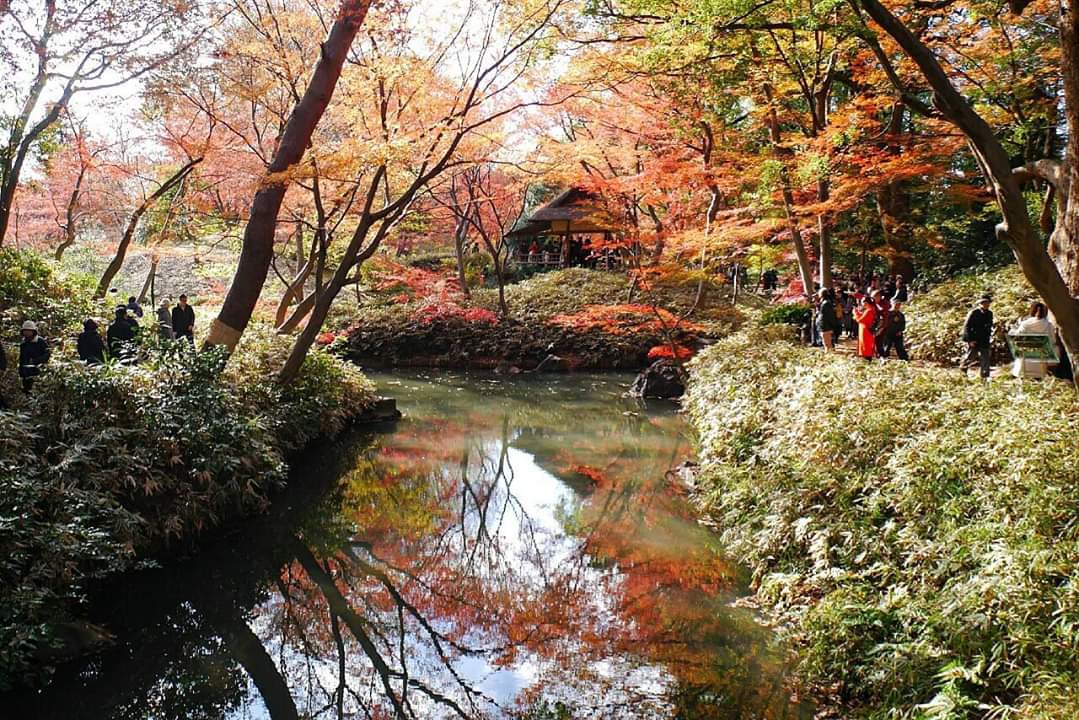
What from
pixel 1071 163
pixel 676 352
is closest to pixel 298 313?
pixel 676 352

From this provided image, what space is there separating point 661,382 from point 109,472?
12983 millimetres

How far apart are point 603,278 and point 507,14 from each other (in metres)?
16.2

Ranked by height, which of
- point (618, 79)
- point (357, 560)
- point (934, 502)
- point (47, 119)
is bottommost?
point (357, 560)

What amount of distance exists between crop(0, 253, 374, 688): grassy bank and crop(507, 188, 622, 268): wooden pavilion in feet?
65.7

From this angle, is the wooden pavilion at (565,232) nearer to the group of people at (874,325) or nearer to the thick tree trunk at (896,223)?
the thick tree trunk at (896,223)

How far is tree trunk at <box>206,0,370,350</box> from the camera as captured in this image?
378 inches

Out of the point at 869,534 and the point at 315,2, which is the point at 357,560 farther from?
the point at 315,2

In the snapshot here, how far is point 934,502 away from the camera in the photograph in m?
4.86

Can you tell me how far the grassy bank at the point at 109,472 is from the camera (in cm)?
499

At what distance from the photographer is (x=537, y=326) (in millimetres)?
23484

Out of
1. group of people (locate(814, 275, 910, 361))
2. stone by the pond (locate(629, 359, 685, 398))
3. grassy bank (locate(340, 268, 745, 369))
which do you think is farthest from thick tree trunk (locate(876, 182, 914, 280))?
group of people (locate(814, 275, 910, 361))

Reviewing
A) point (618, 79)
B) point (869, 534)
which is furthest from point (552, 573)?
point (618, 79)

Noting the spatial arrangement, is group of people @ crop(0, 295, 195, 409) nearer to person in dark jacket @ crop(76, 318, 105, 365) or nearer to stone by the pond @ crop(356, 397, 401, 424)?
person in dark jacket @ crop(76, 318, 105, 365)

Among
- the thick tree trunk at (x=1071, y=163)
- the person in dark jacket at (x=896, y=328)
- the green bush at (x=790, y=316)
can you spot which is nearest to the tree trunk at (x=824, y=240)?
the green bush at (x=790, y=316)
